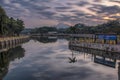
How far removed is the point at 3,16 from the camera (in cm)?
13088

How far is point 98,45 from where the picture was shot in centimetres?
7894

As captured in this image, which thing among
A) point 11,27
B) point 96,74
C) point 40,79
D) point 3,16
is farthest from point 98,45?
point 11,27

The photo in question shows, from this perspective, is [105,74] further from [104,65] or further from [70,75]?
[104,65]

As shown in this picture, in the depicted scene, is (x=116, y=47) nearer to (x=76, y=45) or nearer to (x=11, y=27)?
(x=76, y=45)

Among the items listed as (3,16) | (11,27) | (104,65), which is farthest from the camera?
(11,27)

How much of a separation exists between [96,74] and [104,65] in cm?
944

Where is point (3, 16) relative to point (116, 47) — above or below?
above

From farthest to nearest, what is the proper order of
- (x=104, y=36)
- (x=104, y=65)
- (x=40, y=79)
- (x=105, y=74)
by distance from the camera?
(x=104, y=36), (x=104, y=65), (x=105, y=74), (x=40, y=79)

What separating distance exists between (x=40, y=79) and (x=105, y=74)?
423 inches

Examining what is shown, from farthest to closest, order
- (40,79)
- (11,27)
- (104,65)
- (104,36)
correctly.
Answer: (11,27) → (104,36) → (104,65) → (40,79)

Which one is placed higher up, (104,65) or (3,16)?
(3,16)

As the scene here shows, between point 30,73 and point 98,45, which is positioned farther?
point 98,45

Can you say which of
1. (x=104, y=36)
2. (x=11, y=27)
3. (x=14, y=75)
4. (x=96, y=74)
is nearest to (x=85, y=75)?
(x=96, y=74)

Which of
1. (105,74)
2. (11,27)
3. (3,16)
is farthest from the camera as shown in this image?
(11,27)
